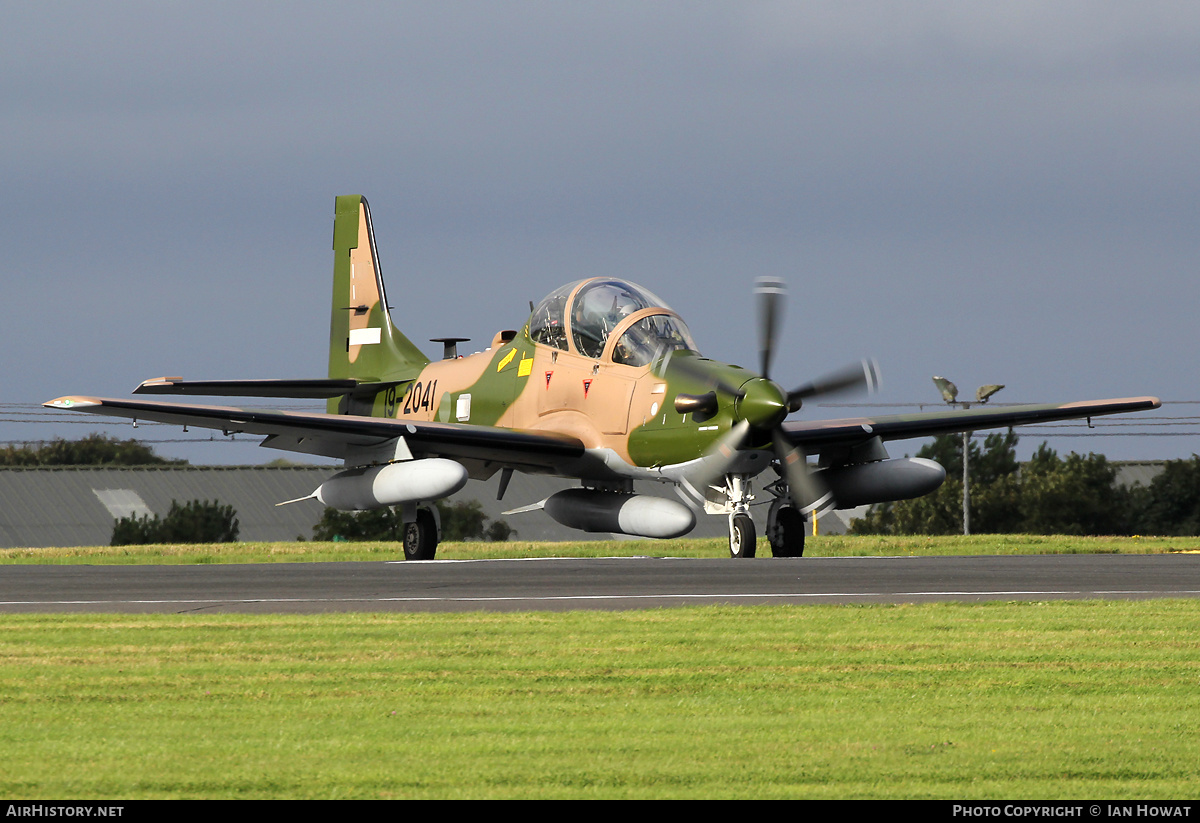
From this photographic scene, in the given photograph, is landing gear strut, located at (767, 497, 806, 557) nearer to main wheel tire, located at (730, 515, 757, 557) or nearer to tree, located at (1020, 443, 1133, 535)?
main wheel tire, located at (730, 515, 757, 557)

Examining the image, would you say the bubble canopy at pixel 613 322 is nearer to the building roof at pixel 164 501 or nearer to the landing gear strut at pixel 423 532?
the landing gear strut at pixel 423 532

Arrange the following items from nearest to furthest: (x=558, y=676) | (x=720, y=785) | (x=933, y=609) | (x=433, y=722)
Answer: (x=720, y=785)
(x=433, y=722)
(x=558, y=676)
(x=933, y=609)

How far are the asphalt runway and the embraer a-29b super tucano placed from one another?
160 centimetres

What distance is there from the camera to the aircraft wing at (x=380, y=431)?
26656 mm

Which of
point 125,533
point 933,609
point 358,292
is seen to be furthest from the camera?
point 125,533

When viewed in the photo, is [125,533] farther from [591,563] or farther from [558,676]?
[558,676]

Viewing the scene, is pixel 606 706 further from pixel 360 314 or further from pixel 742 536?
pixel 360 314

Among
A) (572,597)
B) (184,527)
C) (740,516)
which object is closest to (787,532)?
(740,516)

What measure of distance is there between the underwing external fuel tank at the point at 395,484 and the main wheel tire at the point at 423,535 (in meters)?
1.30

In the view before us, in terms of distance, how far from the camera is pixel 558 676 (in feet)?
33.9

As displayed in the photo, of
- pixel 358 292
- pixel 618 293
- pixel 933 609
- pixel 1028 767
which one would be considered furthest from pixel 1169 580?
pixel 358 292

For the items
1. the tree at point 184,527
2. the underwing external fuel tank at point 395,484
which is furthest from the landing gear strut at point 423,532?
the tree at point 184,527

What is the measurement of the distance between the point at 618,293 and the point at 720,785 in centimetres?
1975

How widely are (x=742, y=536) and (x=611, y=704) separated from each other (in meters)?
16.1
